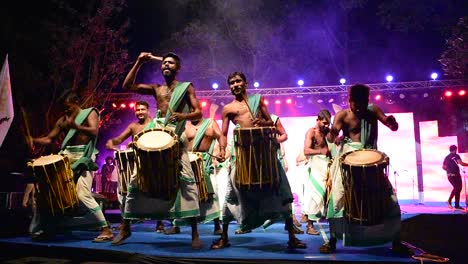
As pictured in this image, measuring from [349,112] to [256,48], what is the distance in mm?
17450

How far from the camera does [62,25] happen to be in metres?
16.3

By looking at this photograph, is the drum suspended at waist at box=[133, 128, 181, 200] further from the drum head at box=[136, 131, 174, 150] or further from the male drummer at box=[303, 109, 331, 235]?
the male drummer at box=[303, 109, 331, 235]

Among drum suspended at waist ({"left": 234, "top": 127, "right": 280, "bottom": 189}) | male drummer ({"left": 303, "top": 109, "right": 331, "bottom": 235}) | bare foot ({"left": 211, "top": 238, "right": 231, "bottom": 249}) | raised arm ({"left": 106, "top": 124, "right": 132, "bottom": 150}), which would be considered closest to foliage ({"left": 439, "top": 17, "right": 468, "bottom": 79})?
male drummer ({"left": 303, "top": 109, "right": 331, "bottom": 235})

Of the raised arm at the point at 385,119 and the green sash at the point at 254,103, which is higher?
the green sash at the point at 254,103

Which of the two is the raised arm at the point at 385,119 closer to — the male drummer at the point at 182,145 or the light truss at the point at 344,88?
the male drummer at the point at 182,145

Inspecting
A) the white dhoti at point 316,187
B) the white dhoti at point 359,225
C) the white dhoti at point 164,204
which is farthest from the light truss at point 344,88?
the white dhoti at point 359,225

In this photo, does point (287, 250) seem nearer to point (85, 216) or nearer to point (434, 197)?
point (85, 216)

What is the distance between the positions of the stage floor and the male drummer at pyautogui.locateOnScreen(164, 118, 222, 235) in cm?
52

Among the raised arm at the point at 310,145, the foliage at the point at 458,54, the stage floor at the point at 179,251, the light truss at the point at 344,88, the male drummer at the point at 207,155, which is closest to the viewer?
the stage floor at the point at 179,251

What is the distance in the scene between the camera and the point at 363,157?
4.50 meters

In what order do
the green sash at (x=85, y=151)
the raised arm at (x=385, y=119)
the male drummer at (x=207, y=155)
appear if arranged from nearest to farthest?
the raised arm at (x=385, y=119)
the green sash at (x=85, y=151)
the male drummer at (x=207, y=155)

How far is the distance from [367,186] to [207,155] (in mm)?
3416

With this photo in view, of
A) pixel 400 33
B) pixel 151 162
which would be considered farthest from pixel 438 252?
pixel 400 33

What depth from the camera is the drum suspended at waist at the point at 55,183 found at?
5.88 meters
